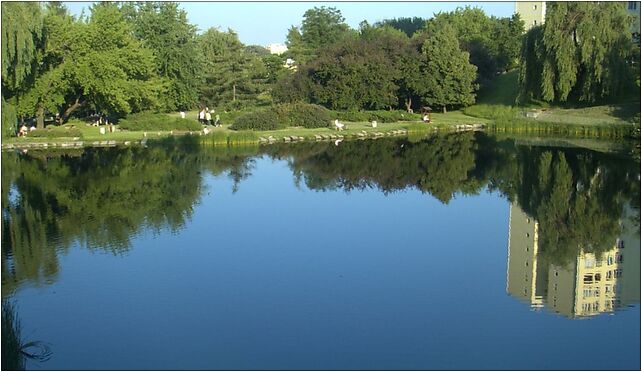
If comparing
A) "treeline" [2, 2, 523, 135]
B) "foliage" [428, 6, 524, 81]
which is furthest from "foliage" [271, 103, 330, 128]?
"foliage" [428, 6, 524, 81]

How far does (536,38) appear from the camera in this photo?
36.6 m

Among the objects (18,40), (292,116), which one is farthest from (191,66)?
(18,40)

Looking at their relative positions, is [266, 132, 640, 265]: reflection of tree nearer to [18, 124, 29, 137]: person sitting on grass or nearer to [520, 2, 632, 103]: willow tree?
[520, 2, 632, 103]: willow tree

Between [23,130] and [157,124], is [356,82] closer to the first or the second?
[157,124]

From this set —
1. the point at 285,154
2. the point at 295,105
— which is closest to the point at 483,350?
the point at 285,154

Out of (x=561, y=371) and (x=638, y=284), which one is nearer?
(x=561, y=371)

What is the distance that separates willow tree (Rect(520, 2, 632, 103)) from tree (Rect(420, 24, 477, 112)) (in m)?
4.85

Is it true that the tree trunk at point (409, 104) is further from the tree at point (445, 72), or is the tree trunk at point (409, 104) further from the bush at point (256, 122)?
the bush at point (256, 122)

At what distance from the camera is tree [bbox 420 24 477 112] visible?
4056 centimetres

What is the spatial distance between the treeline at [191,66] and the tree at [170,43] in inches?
2.1

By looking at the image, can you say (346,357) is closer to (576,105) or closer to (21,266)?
(21,266)

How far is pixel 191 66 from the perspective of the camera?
135 feet

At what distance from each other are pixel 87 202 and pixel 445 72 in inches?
980

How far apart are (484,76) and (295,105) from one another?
12615 mm
